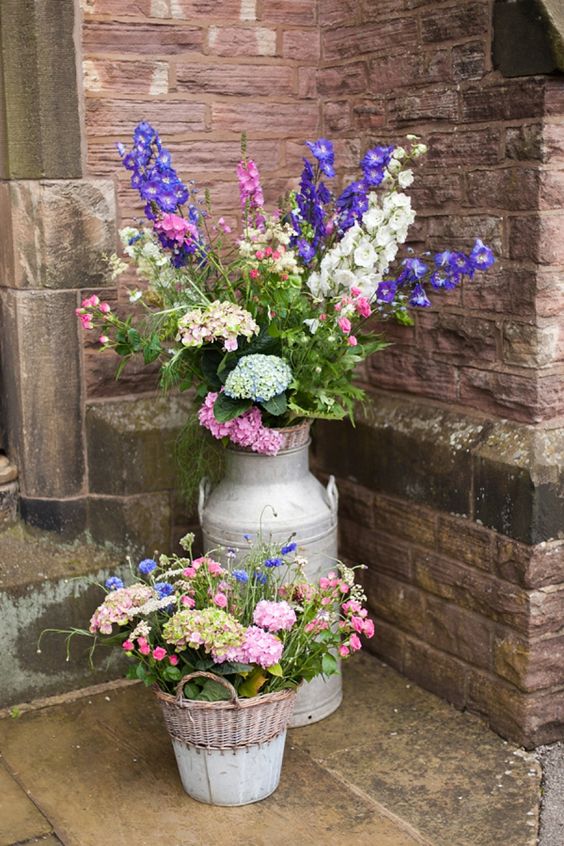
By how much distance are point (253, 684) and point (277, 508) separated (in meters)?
0.66

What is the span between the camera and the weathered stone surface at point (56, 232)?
3908 mm

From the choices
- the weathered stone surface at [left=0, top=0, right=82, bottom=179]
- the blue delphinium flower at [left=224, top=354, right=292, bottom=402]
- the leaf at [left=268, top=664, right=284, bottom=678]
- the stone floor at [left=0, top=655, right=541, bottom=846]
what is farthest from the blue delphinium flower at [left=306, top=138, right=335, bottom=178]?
the stone floor at [left=0, top=655, right=541, bottom=846]

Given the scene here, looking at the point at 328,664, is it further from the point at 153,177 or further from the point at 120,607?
the point at 153,177

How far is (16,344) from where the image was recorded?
402 centimetres

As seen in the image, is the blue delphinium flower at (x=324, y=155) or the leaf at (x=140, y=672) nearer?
the leaf at (x=140, y=672)

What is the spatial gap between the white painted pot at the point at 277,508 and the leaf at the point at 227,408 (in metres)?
0.24

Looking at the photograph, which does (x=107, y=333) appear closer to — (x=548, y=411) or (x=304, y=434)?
(x=304, y=434)

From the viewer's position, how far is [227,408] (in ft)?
11.6

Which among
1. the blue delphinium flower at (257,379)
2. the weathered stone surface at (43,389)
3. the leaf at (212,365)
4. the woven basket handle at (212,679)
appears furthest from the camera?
the weathered stone surface at (43,389)

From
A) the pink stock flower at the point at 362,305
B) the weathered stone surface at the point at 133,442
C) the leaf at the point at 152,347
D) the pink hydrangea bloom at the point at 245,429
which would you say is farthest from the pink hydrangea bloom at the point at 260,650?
the weathered stone surface at the point at 133,442

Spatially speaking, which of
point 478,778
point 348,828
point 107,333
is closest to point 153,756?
point 348,828

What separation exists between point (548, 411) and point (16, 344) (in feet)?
6.09

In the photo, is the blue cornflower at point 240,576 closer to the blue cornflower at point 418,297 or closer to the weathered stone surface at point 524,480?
the weathered stone surface at point 524,480

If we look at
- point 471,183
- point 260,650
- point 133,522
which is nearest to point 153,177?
point 471,183
